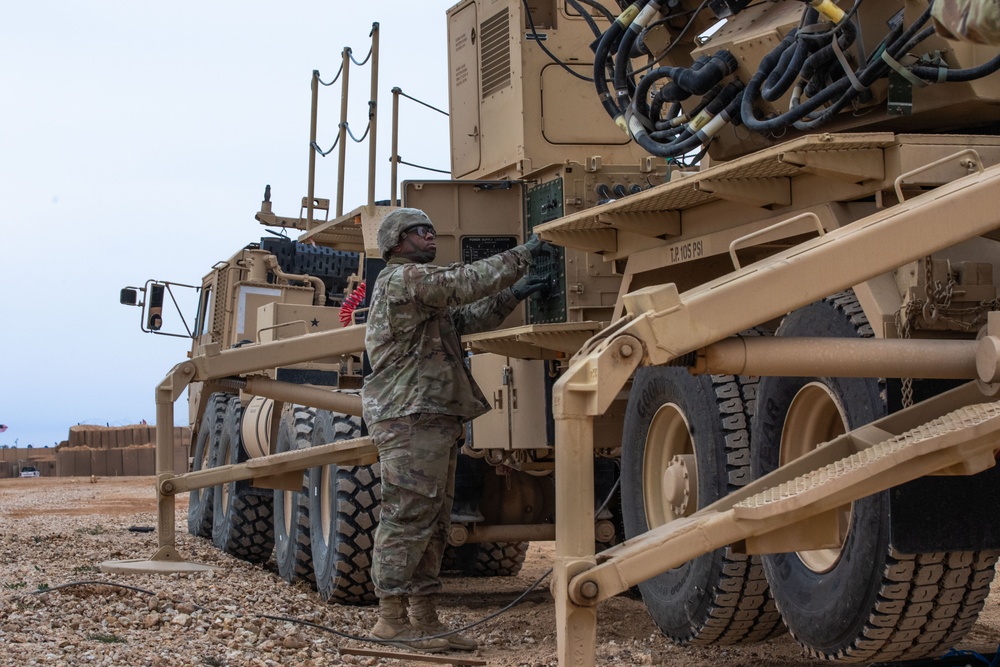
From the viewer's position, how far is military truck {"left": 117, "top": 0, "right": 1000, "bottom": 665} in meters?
3.85

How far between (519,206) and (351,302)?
107 inches

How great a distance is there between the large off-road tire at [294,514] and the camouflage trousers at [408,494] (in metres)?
2.26

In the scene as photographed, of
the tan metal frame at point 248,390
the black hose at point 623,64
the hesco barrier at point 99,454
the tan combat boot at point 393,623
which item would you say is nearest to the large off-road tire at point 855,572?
the black hose at point 623,64

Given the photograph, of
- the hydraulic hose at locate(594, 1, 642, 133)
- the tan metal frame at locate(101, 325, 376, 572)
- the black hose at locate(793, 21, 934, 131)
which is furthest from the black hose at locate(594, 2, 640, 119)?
the tan metal frame at locate(101, 325, 376, 572)

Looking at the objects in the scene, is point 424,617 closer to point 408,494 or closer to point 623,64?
point 408,494

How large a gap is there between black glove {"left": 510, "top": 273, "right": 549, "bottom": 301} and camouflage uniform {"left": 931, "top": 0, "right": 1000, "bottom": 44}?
335cm

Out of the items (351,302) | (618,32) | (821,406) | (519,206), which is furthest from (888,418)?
(351,302)

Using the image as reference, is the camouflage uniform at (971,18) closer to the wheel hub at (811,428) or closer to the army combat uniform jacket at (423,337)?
the wheel hub at (811,428)

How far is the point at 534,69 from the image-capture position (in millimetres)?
8266

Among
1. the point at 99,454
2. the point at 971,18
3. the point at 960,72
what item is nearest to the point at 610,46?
the point at 960,72

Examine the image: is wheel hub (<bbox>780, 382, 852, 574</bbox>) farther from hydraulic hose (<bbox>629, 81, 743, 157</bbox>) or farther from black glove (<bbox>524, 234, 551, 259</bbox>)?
black glove (<bbox>524, 234, 551, 259</bbox>)

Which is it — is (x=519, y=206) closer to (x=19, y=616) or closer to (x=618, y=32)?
(x=618, y=32)

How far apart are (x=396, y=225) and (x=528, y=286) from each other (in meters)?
0.82

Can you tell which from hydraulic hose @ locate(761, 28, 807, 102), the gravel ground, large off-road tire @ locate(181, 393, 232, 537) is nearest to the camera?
hydraulic hose @ locate(761, 28, 807, 102)
